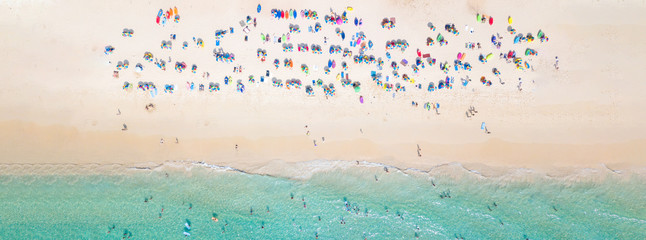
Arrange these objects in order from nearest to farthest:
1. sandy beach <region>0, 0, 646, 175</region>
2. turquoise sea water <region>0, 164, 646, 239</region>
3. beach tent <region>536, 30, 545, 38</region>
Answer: sandy beach <region>0, 0, 646, 175</region>, turquoise sea water <region>0, 164, 646, 239</region>, beach tent <region>536, 30, 545, 38</region>

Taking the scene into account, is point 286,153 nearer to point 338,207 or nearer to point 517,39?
point 338,207

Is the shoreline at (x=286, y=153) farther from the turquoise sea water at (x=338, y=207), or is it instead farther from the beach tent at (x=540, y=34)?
the beach tent at (x=540, y=34)

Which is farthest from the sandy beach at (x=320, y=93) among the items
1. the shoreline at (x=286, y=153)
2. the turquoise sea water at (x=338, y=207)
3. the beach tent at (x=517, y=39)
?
the turquoise sea water at (x=338, y=207)

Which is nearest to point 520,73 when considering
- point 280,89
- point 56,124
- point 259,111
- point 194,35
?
point 280,89

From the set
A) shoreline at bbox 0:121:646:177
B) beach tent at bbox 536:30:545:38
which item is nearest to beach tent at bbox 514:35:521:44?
beach tent at bbox 536:30:545:38

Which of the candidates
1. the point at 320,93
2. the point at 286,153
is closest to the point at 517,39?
the point at 320,93

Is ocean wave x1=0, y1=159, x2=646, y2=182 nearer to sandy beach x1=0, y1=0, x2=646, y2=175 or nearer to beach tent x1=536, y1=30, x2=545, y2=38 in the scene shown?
sandy beach x1=0, y1=0, x2=646, y2=175

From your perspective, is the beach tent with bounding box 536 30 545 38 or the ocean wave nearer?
the ocean wave
